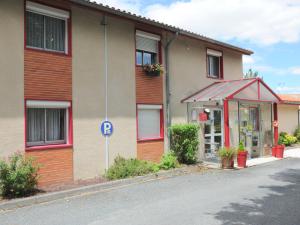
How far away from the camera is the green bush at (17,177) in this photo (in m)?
7.95

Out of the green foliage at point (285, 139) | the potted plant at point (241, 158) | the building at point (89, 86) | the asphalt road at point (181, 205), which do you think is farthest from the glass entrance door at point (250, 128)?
the asphalt road at point (181, 205)

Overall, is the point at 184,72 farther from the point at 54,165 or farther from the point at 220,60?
the point at 54,165

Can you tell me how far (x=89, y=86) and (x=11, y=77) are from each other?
8.31 ft

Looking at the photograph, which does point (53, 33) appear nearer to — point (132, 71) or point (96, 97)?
point (96, 97)

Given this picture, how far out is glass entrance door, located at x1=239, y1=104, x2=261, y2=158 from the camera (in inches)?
629

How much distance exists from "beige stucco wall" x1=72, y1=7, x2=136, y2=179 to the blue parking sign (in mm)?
161

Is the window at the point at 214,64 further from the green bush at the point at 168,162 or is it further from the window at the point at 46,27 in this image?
the window at the point at 46,27

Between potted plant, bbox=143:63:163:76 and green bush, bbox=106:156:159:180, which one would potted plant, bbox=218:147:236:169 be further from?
potted plant, bbox=143:63:163:76

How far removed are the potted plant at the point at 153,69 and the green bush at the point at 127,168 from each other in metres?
3.38

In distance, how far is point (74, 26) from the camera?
10531mm

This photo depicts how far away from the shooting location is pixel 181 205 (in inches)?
299

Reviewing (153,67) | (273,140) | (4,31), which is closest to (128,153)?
(153,67)

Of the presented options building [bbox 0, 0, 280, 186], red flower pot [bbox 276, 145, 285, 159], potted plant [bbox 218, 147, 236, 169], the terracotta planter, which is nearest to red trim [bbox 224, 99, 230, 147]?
building [bbox 0, 0, 280, 186]

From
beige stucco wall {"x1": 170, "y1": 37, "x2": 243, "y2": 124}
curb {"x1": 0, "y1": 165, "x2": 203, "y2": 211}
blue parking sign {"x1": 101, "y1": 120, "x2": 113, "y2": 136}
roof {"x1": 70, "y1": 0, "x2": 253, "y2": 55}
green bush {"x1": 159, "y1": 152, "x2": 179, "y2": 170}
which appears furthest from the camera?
beige stucco wall {"x1": 170, "y1": 37, "x2": 243, "y2": 124}
